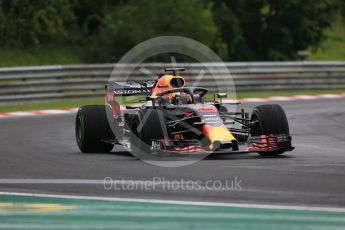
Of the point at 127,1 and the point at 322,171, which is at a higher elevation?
the point at 127,1

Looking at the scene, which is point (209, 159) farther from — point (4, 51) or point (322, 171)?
point (4, 51)

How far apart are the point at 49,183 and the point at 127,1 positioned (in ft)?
78.9

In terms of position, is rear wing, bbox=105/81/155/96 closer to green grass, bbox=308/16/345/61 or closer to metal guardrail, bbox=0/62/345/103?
metal guardrail, bbox=0/62/345/103

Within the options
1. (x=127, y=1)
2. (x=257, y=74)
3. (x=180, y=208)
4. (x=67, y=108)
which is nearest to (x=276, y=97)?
(x=257, y=74)

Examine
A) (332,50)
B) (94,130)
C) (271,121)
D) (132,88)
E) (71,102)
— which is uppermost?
(132,88)

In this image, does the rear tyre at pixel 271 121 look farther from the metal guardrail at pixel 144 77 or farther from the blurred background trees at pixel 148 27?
the blurred background trees at pixel 148 27

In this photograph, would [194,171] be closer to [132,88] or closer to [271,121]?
[271,121]

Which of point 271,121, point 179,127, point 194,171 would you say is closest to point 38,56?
point 179,127

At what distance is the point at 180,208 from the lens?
9281 millimetres

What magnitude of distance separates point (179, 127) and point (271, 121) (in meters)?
1.31

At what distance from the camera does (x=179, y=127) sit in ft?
45.7

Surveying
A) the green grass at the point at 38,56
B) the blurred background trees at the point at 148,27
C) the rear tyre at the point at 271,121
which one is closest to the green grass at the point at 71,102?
the blurred background trees at the point at 148,27
